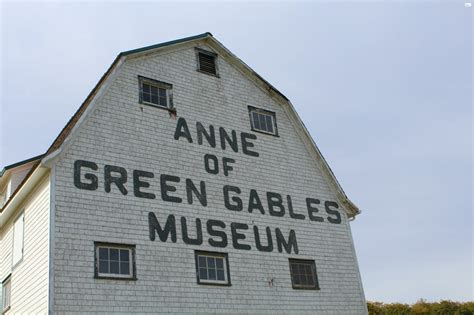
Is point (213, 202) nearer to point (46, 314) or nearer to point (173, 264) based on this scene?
point (173, 264)

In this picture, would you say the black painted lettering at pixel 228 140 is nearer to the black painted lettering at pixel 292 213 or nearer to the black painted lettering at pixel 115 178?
the black painted lettering at pixel 292 213

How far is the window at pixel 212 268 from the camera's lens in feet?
50.8

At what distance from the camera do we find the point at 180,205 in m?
16.0

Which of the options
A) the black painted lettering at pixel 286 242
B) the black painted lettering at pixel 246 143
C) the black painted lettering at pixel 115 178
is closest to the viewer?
the black painted lettering at pixel 115 178

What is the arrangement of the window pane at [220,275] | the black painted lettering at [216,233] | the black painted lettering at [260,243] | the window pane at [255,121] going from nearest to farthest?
the window pane at [220,275]
the black painted lettering at [216,233]
the black painted lettering at [260,243]
the window pane at [255,121]

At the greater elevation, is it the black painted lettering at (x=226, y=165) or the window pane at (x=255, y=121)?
the window pane at (x=255, y=121)

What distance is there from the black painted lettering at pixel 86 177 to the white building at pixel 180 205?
0.04 m

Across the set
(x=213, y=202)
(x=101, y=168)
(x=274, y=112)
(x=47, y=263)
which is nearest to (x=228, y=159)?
(x=213, y=202)

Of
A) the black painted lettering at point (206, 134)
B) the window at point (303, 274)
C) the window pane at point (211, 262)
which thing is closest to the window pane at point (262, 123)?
the black painted lettering at point (206, 134)

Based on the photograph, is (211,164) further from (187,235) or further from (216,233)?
(187,235)

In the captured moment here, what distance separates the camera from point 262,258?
17.0 meters

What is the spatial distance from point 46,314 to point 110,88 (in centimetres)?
699

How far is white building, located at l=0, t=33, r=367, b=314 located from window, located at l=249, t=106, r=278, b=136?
0.16 feet

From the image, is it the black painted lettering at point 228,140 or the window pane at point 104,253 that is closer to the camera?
the window pane at point 104,253
